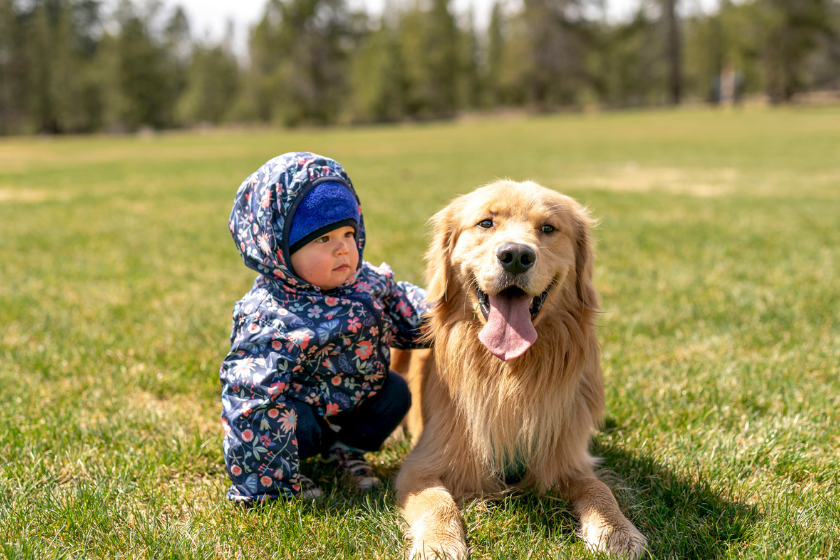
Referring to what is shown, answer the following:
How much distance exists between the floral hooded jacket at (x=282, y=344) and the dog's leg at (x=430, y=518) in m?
0.51

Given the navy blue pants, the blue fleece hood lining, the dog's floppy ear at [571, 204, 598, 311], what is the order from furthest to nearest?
the navy blue pants
the dog's floppy ear at [571, 204, 598, 311]
the blue fleece hood lining

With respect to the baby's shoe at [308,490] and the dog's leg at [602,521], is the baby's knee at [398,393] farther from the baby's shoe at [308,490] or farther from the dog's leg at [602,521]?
the dog's leg at [602,521]

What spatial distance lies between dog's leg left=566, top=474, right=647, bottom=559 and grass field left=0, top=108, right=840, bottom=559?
0.07 m

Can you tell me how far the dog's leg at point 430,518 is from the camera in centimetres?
241

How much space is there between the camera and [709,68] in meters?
80.4

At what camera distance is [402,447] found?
3.52 m

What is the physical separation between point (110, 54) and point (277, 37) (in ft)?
57.8

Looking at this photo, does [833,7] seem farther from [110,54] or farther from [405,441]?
[405,441]

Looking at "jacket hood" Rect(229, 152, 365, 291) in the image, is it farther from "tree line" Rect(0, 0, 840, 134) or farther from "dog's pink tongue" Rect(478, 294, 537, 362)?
"tree line" Rect(0, 0, 840, 134)

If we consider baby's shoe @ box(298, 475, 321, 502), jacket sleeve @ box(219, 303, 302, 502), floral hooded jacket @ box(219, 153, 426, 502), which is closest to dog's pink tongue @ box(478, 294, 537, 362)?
floral hooded jacket @ box(219, 153, 426, 502)

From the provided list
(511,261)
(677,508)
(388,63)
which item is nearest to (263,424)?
(511,261)

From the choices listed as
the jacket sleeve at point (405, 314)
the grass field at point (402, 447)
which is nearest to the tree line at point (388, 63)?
the grass field at point (402, 447)

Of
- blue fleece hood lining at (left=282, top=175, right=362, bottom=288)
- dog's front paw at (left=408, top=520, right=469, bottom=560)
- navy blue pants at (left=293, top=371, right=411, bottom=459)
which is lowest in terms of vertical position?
dog's front paw at (left=408, top=520, right=469, bottom=560)

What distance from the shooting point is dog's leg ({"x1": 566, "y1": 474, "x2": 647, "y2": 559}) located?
2.44 m
